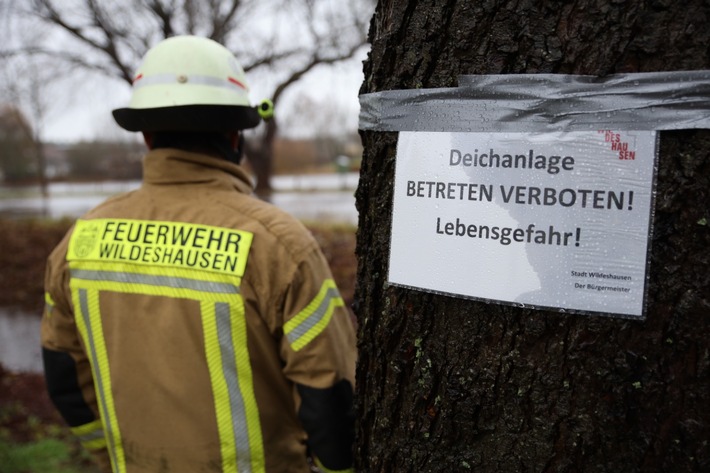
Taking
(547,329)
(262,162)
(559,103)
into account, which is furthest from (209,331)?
(262,162)

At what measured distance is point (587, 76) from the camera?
91 centimetres

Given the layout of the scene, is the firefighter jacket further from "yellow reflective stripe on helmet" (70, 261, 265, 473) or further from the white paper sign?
the white paper sign

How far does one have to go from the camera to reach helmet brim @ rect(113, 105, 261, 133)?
1.86 m

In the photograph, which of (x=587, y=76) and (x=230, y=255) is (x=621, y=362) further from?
(x=230, y=255)

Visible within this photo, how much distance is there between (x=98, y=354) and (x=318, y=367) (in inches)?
27.3

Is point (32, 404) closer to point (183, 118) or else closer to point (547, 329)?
point (183, 118)

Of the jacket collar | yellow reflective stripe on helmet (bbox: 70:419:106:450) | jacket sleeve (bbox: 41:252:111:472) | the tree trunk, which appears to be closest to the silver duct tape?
the jacket collar

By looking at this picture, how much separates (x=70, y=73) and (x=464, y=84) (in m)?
11.3

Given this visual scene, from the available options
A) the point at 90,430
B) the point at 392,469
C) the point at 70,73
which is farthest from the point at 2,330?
the point at 392,469

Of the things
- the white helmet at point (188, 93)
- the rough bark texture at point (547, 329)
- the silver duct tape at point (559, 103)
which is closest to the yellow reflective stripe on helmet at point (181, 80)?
the white helmet at point (188, 93)

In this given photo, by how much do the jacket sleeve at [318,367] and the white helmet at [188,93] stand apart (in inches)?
23.4

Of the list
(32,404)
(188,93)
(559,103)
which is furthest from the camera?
(32,404)

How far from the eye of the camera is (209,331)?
163 cm

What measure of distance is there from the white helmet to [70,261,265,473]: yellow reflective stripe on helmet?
19.6 inches
